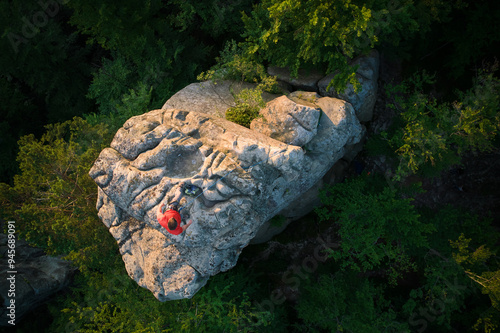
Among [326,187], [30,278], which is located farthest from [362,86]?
[30,278]

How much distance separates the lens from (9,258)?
45.5 ft

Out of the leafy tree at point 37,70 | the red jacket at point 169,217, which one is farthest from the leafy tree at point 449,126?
the leafy tree at point 37,70

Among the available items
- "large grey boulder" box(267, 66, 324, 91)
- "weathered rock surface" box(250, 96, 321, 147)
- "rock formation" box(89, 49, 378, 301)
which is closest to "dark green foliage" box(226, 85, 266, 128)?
"rock formation" box(89, 49, 378, 301)

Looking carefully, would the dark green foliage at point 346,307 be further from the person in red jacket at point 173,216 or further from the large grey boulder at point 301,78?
the large grey boulder at point 301,78

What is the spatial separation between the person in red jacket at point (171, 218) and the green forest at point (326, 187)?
423 centimetres

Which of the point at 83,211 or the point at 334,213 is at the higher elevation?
the point at 83,211

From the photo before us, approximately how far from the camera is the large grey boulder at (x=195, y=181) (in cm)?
915

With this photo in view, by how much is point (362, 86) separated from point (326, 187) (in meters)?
4.43

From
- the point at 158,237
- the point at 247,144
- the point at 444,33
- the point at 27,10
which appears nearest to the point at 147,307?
the point at 158,237

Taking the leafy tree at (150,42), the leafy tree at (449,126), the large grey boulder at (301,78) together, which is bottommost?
the leafy tree at (449,126)

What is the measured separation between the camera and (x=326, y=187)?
43.0ft

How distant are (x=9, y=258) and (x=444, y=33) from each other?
22.0 metres

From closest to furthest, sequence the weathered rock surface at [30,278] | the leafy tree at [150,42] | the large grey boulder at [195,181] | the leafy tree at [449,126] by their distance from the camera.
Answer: the large grey boulder at [195,181] → the leafy tree at [449,126] → the leafy tree at [150,42] → the weathered rock surface at [30,278]

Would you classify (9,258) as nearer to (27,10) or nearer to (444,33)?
(27,10)
